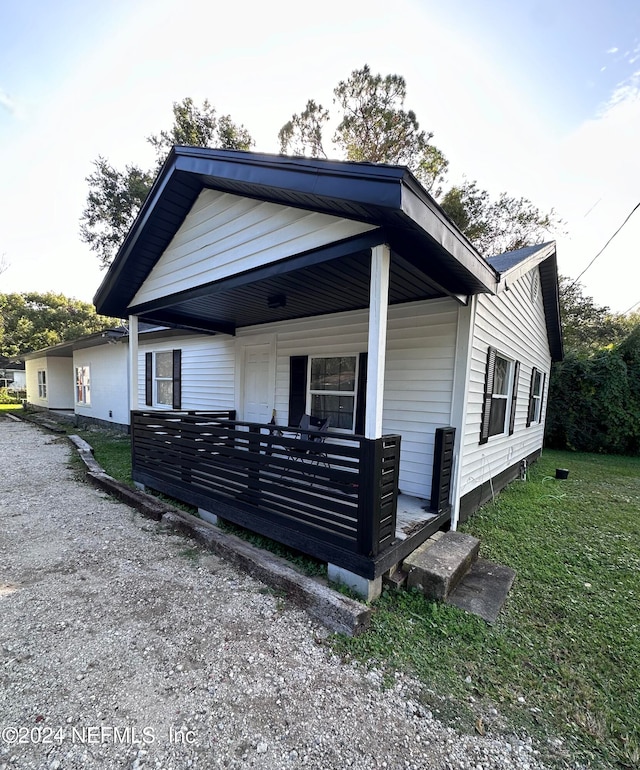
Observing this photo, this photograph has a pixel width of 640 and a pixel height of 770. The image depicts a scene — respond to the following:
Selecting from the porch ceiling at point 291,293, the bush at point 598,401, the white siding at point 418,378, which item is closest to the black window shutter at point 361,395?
the white siding at point 418,378

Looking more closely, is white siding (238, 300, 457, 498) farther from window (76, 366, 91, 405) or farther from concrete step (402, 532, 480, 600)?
window (76, 366, 91, 405)

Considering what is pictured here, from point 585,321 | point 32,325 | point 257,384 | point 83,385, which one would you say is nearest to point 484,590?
point 257,384

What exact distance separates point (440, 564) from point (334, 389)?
279cm

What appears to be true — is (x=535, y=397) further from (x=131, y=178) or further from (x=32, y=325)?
(x=32, y=325)

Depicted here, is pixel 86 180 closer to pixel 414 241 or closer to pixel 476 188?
pixel 476 188

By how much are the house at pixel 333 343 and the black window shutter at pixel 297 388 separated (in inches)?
1.3

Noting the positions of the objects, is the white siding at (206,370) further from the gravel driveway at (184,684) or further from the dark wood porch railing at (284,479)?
the gravel driveway at (184,684)

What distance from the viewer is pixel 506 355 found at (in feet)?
16.5

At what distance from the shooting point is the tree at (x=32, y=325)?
26141 millimetres

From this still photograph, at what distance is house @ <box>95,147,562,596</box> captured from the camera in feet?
8.11

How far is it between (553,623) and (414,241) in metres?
2.92

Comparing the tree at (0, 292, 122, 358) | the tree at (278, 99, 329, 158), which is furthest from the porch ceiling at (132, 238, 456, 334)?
the tree at (0, 292, 122, 358)

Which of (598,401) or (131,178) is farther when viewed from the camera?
(131,178)

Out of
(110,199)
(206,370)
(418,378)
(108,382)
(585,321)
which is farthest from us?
(585,321)
